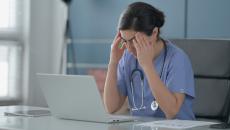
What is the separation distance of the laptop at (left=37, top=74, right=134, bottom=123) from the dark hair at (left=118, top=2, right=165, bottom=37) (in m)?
0.42

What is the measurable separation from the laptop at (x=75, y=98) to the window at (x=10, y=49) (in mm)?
2193

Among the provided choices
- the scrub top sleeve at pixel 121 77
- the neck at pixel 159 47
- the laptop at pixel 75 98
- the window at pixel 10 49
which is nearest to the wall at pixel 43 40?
the window at pixel 10 49

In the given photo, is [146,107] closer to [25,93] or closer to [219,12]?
[219,12]

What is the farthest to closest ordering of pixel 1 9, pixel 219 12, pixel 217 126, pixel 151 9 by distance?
pixel 1 9
pixel 219 12
pixel 151 9
pixel 217 126

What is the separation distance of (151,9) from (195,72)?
0.37m

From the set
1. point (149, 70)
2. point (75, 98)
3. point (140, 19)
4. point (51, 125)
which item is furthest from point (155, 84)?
point (51, 125)

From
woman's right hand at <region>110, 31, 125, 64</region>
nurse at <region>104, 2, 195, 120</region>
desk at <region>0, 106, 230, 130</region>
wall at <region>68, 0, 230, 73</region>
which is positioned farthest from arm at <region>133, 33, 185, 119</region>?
wall at <region>68, 0, 230, 73</region>

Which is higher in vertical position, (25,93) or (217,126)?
(217,126)

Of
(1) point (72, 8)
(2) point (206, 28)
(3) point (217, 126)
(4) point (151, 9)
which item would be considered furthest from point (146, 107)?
(1) point (72, 8)

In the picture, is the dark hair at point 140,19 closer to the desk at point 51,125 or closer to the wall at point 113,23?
the desk at point 51,125

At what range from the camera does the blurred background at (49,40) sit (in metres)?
3.98

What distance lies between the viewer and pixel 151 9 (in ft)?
7.29

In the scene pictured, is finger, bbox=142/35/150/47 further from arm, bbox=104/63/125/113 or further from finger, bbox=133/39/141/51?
arm, bbox=104/63/125/113

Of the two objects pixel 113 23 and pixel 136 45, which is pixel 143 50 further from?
pixel 113 23
